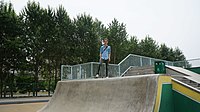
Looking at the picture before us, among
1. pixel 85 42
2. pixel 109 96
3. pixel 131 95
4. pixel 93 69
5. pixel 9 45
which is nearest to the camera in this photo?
pixel 131 95

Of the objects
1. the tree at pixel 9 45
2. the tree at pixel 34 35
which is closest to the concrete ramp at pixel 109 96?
the tree at pixel 9 45

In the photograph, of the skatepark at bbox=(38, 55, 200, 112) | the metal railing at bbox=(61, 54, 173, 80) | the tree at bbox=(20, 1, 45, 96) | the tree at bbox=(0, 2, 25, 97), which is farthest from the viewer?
the tree at bbox=(20, 1, 45, 96)

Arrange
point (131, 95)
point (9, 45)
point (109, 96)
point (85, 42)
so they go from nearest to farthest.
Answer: point (131, 95), point (109, 96), point (9, 45), point (85, 42)

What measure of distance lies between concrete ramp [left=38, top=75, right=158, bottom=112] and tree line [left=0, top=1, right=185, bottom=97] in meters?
15.8

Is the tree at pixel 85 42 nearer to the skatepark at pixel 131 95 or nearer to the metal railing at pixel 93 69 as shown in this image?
the metal railing at pixel 93 69

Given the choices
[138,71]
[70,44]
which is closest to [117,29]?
[70,44]

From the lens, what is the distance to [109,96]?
765cm

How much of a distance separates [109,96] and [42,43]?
19525mm

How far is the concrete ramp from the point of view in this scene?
259 inches

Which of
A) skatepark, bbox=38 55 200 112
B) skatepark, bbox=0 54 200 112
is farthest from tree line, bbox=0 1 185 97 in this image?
skatepark, bbox=38 55 200 112

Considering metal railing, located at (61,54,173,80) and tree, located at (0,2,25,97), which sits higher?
tree, located at (0,2,25,97)

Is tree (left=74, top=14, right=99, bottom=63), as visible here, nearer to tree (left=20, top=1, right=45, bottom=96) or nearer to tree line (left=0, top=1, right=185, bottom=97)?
tree line (left=0, top=1, right=185, bottom=97)

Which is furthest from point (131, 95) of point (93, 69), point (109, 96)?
point (93, 69)

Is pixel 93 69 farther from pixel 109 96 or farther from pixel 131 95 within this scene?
pixel 131 95
